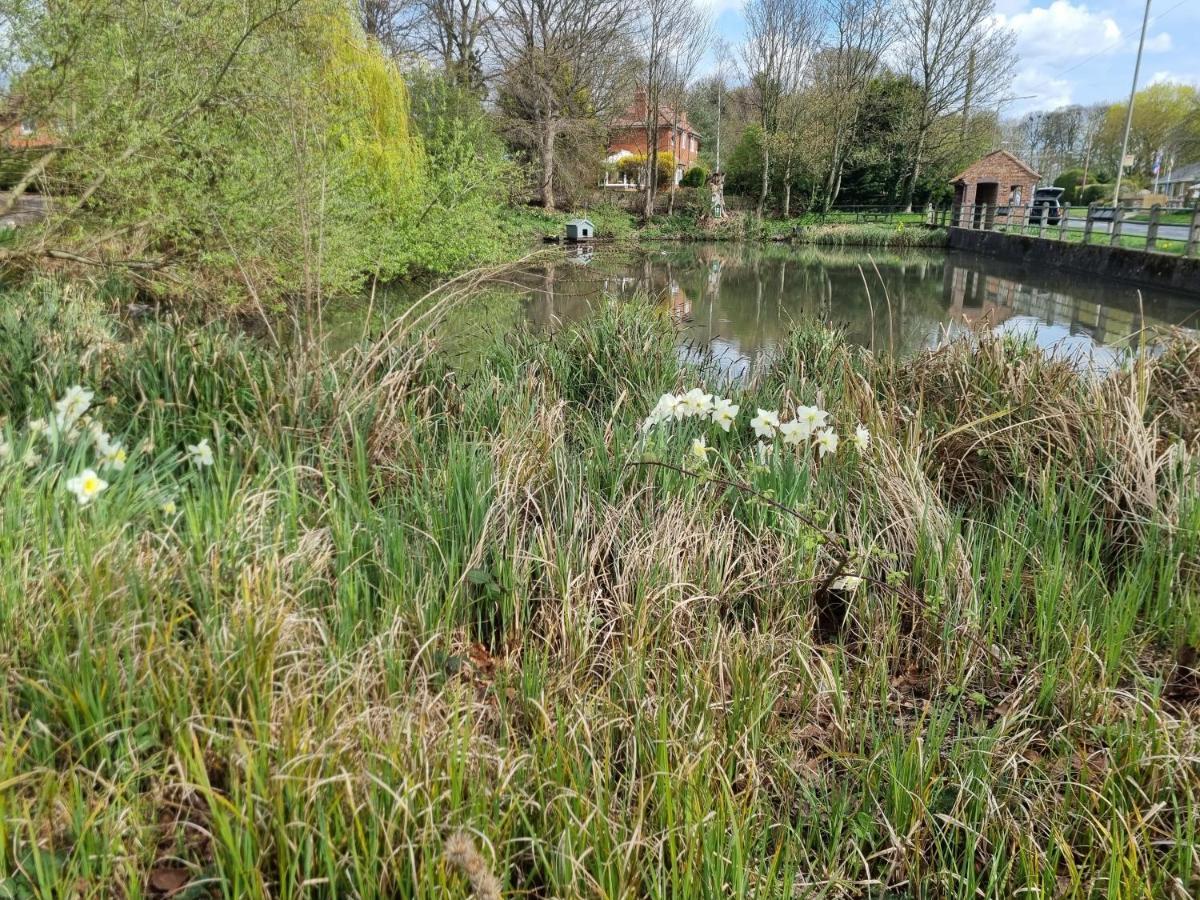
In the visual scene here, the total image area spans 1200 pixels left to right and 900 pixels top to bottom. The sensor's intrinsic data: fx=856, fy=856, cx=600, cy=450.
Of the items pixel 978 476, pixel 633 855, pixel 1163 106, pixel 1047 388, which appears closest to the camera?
pixel 633 855

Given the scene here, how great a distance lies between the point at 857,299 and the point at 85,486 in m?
17.1

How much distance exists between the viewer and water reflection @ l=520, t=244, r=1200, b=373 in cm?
1047

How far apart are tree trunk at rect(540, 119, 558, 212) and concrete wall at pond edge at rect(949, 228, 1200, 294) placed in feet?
51.5

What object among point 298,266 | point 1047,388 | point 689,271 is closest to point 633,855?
point 1047,388

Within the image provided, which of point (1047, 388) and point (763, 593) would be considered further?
point (1047, 388)

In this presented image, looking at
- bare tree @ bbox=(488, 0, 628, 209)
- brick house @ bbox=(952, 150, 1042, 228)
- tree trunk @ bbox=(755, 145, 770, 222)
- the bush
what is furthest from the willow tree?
the bush

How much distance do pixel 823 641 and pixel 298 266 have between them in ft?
24.0

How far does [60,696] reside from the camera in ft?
5.76

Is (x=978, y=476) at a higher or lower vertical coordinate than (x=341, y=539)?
lower

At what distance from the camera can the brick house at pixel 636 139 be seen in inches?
1565

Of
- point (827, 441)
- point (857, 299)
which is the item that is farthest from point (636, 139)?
point (827, 441)

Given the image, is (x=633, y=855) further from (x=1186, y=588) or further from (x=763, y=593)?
(x=1186, y=588)

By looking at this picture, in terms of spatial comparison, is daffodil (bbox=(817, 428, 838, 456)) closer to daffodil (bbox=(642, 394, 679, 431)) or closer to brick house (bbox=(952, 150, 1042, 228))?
Answer: daffodil (bbox=(642, 394, 679, 431))

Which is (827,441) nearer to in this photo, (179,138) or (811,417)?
(811,417)
